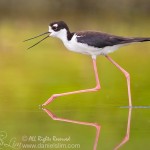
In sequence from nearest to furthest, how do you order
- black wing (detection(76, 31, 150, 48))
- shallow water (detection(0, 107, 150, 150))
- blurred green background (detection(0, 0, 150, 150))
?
shallow water (detection(0, 107, 150, 150)), blurred green background (detection(0, 0, 150, 150)), black wing (detection(76, 31, 150, 48))

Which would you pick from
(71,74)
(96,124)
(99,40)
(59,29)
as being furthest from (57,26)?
(71,74)

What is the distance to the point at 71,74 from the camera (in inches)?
494

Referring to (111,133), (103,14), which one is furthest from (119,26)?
(111,133)

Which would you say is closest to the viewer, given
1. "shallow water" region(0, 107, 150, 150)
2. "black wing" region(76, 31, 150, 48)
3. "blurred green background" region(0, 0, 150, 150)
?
"shallow water" region(0, 107, 150, 150)

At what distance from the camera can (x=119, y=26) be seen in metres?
18.2

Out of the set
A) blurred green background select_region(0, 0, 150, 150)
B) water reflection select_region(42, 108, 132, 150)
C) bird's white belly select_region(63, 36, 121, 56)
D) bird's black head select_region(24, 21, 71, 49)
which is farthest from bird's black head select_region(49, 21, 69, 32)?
water reflection select_region(42, 108, 132, 150)

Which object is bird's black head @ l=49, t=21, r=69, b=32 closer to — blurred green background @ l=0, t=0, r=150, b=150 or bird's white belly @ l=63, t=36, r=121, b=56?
bird's white belly @ l=63, t=36, r=121, b=56

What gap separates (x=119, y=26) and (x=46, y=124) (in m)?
10.0

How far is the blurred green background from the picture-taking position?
825cm

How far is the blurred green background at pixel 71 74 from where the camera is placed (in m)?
8.25

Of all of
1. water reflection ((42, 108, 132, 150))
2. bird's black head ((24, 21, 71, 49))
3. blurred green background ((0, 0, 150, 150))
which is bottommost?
blurred green background ((0, 0, 150, 150))

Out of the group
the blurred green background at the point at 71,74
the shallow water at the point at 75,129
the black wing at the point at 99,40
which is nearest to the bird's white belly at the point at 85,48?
the black wing at the point at 99,40

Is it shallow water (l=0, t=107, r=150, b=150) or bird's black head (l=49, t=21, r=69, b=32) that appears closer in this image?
shallow water (l=0, t=107, r=150, b=150)

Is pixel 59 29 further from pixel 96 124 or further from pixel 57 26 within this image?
pixel 96 124
